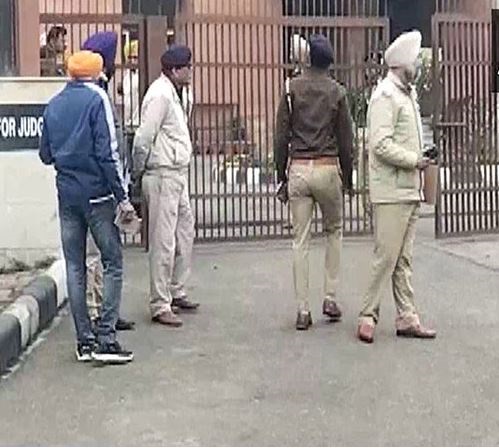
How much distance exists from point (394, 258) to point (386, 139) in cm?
79

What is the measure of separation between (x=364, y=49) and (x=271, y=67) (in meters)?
1.05

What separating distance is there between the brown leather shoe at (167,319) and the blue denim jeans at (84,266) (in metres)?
1.10

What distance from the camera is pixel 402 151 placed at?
781cm

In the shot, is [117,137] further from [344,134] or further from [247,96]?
[247,96]

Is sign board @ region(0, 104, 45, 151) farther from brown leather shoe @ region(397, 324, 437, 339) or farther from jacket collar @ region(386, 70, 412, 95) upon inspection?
brown leather shoe @ region(397, 324, 437, 339)

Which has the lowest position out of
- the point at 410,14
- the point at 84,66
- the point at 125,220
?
the point at 125,220

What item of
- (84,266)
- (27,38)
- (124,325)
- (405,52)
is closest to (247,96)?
(27,38)

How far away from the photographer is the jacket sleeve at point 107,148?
7180 mm

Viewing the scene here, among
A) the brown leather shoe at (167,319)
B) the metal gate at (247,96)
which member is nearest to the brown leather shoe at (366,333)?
the brown leather shoe at (167,319)

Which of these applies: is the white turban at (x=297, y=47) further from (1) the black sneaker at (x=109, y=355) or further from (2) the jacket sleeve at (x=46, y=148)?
(1) the black sneaker at (x=109, y=355)

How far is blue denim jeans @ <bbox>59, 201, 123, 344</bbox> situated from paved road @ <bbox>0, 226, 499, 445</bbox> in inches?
10.0

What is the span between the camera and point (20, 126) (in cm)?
1007

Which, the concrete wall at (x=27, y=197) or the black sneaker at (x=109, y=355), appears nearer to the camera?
the black sneaker at (x=109, y=355)

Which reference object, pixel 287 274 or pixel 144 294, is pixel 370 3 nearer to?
pixel 287 274
